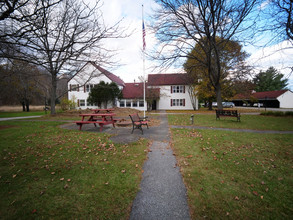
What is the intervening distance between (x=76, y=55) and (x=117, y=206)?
4005 mm

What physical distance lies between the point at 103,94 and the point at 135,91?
311 inches

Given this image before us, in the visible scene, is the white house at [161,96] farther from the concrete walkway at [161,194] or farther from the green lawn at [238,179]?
the concrete walkway at [161,194]

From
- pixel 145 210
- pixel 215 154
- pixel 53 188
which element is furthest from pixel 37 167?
pixel 215 154

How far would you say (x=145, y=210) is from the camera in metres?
2.17

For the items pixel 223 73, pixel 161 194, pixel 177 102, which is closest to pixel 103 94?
pixel 177 102

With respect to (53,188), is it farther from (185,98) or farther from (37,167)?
(185,98)

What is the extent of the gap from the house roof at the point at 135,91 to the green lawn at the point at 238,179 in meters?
20.5

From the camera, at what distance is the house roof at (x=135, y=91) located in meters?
25.1

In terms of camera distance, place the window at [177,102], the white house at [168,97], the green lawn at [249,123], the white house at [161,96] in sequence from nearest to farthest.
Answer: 1. the green lawn at [249,123]
2. the white house at [161,96]
3. the white house at [168,97]
4. the window at [177,102]

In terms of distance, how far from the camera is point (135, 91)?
29766mm

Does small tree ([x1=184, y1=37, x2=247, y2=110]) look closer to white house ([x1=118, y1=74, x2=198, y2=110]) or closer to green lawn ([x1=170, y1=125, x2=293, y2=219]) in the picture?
white house ([x1=118, y1=74, x2=198, y2=110])

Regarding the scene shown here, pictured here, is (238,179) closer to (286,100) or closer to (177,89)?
(177,89)

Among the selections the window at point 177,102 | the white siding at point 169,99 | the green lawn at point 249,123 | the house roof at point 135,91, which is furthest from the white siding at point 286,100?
the house roof at point 135,91

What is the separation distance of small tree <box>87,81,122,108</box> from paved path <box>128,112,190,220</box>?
72.2 ft
